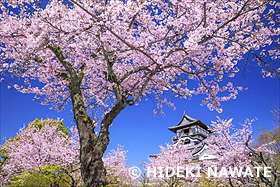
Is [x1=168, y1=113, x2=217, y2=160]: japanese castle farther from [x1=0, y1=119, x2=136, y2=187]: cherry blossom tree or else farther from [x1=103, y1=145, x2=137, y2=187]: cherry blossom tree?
[x1=0, y1=119, x2=136, y2=187]: cherry blossom tree

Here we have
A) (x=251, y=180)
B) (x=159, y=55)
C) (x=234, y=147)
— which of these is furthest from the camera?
(x=234, y=147)

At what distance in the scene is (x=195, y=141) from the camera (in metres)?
37.6

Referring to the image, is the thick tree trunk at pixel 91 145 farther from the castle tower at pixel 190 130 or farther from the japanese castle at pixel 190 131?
the castle tower at pixel 190 130

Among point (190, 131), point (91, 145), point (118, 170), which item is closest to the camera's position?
point (91, 145)

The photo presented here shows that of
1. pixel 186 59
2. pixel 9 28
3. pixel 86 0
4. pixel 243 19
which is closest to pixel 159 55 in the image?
pixel 186 59

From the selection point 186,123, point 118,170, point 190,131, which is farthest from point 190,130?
point 118,170

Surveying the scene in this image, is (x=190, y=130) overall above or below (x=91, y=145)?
above

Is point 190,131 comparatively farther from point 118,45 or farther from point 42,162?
point 118,45

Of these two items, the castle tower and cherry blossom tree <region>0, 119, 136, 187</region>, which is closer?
cherry blossom tree <region>0, 119, 136, 187</region>

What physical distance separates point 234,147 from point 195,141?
27.0m

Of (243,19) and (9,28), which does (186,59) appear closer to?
(243,19)

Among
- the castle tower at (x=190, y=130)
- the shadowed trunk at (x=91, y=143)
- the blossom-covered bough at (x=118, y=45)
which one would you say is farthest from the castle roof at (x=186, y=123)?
the shadowed trunk at (x=91, y=143)

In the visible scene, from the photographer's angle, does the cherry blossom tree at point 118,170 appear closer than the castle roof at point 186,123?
Yes

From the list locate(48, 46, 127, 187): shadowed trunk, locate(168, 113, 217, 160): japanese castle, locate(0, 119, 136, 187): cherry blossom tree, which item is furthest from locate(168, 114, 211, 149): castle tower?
locate(48, 46, 127, 187): shadowed trunk
